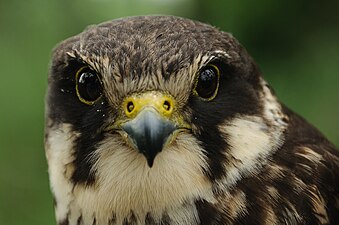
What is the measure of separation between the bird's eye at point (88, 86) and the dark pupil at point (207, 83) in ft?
1.21

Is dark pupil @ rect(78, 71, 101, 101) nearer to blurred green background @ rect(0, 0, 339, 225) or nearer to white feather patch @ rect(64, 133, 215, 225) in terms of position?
white feather patch @ rect(64, 133, 215, 225)

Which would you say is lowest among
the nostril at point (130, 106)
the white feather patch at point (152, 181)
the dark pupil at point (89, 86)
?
the white feather patch at point (152, 181)

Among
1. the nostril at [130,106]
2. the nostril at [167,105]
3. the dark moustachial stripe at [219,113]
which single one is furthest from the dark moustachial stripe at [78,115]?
the dark moustachial stripe at [219,113]

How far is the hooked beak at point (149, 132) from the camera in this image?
287cm

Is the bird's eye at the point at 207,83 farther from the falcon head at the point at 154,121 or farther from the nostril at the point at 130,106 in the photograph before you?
the nostril at the point at 130,106

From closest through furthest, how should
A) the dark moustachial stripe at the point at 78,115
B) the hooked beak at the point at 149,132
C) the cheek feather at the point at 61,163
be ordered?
1. the hooked beak at the point at 149,132
2. the dark moustachial stripe at the point at 78,115
3. the cheek feather at the point at 61,163

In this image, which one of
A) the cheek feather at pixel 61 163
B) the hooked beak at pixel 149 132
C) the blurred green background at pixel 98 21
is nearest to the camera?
the hooked beak at pixel 149 132

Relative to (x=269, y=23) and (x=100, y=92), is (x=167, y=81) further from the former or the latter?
(x=269, y=23)

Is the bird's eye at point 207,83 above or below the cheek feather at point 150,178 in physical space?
above

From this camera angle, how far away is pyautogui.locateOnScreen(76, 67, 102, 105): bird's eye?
10.2 ft

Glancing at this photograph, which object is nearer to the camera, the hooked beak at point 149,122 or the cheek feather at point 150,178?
the hooked beak at point 149,122

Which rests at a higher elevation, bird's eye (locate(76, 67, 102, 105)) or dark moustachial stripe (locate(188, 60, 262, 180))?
bird's eye (locate(76, 67, 102, 105))

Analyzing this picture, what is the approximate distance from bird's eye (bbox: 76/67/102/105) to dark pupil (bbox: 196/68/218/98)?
0.37 meters

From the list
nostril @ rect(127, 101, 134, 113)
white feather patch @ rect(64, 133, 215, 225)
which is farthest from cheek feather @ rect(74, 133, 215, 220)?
nostril @ rect(127, 101, 134, 113)
